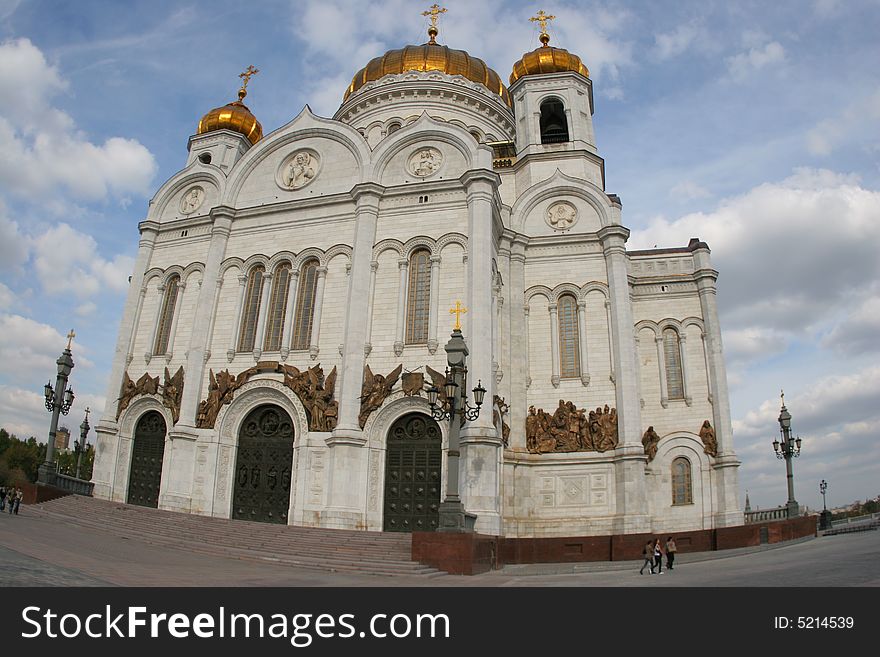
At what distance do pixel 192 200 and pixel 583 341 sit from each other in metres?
17.7

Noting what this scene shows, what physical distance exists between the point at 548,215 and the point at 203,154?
17.6m

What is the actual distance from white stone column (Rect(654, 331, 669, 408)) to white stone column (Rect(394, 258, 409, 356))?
37.8 ft

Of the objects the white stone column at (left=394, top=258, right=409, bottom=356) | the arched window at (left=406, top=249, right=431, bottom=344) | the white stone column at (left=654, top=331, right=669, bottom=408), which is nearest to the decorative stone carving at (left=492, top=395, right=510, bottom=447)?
the arched window at (left=406, top=249, right=431, bottom=344)

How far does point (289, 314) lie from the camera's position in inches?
902

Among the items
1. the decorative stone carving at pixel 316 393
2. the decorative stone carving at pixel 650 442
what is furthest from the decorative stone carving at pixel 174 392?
the decorative stone carving at pixel 650 442

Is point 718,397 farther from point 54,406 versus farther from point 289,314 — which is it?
point 54,406

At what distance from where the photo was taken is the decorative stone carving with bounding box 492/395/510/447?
20.9 metres

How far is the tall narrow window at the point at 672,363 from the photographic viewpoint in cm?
2577

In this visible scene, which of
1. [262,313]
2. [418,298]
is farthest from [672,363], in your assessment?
[262,313]

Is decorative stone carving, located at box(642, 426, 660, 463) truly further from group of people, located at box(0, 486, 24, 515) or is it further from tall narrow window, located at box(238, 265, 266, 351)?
group of people, located at box(0, 486, 24, 515)
